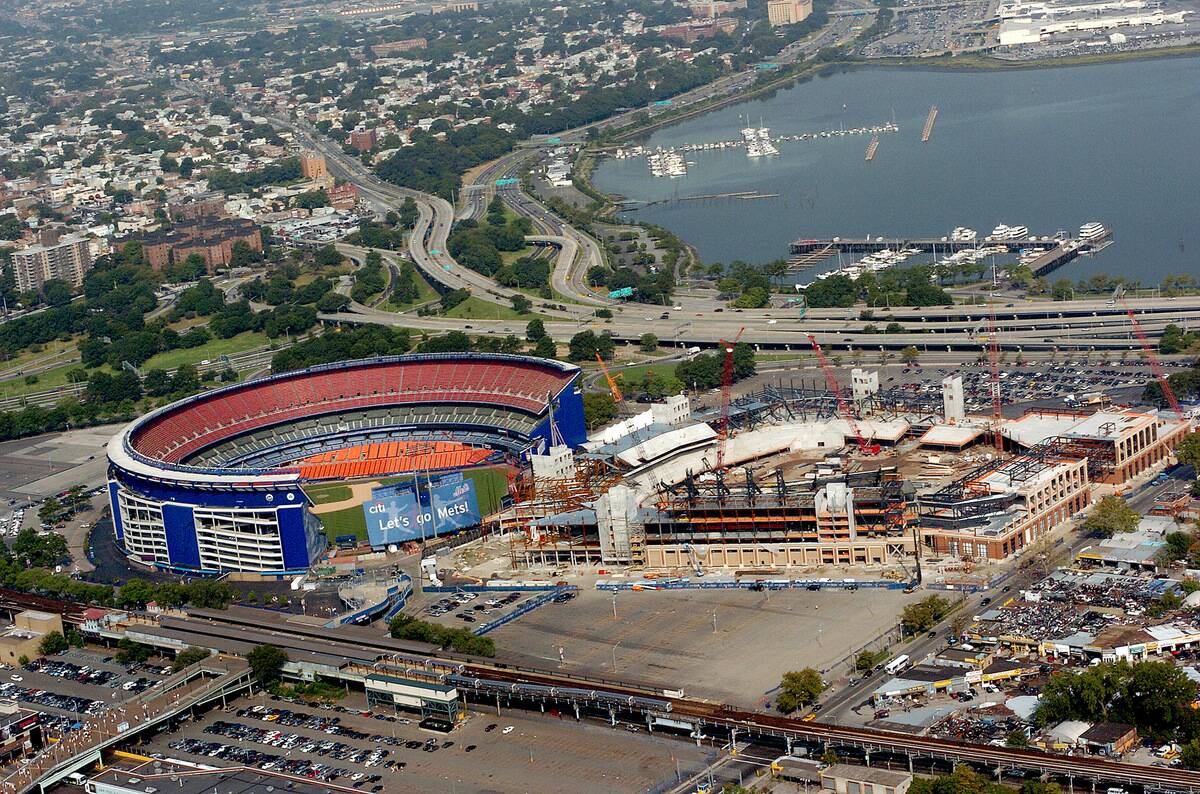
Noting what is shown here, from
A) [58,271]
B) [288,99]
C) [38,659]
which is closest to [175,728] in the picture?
[38,659]

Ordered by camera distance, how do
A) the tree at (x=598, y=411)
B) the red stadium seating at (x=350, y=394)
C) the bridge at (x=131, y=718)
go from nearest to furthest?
the bridge at (x=131, y=718)
the red stadium seating at (x=350, y=394)
the tree at (x=598, y=411)

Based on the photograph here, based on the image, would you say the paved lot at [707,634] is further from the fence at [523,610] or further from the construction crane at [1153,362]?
the construction crane at [1153,362]

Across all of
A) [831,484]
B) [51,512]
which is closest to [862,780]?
[831,484]

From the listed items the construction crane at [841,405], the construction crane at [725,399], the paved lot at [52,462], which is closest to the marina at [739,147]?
the construction crane at [725,399]

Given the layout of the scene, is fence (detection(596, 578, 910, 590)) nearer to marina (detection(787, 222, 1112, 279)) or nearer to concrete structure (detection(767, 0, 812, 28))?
marina (detection(787, 222, 1112, 279))

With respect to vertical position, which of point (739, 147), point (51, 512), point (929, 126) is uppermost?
point (929, 126)

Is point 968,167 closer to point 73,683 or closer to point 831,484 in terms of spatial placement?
point 831,484

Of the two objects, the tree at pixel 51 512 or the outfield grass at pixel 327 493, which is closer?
the outfield grass at pixel 327 493
